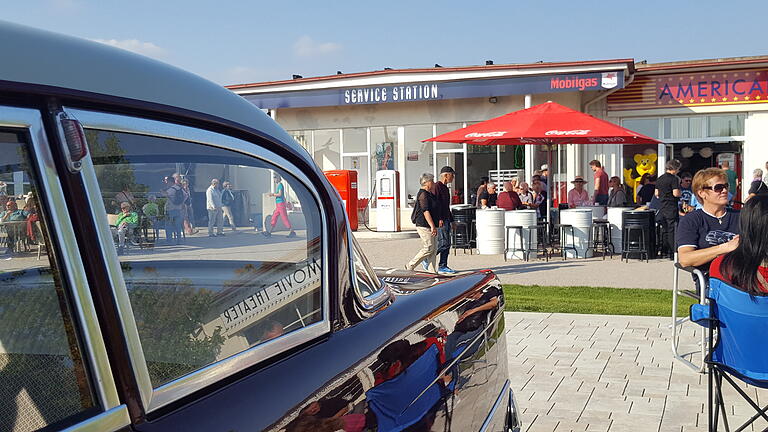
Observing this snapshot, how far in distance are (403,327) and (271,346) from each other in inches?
21.1

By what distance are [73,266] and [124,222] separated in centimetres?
20

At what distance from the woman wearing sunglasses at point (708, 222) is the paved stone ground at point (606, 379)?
990 millimetres

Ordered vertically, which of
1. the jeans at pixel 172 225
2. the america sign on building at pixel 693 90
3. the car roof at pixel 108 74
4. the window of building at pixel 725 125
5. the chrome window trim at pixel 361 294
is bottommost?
the chrome window trim at pixel 361 294

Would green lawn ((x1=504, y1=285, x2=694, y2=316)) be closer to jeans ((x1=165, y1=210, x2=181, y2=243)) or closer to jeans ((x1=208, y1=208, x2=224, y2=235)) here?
jeans ((x1=208, y1=208, x2=224, y2=235))

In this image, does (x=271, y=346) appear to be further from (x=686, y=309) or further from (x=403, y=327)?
(x=686, y=309)

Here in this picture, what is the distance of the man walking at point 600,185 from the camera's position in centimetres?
1762

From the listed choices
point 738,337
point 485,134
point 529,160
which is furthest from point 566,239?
point 738,337

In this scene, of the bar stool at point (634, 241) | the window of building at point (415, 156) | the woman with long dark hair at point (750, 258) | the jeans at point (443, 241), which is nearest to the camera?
the woman with long dark hair at point (750, 258)

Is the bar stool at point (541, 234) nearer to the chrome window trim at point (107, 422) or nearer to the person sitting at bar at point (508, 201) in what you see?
the person sitting at bar at point (508, 201)

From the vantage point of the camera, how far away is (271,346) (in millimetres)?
1712

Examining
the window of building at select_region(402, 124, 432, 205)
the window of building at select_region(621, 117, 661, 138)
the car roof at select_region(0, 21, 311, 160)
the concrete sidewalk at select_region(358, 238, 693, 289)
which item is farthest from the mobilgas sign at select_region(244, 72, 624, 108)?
the car roof at select_region(0, 21, 311, 160)

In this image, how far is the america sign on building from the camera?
22.2m

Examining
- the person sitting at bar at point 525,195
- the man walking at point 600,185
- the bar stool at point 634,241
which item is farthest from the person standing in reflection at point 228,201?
the man walking at point 600,185

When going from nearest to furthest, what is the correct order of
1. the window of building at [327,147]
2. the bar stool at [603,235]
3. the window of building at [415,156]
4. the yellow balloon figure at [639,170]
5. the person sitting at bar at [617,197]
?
the bar stool at [603,235], the person sitting at bar at [617,197], the yellow balloon figure at [639,170], the window of building at [415,156], the window of building at [327,147]
